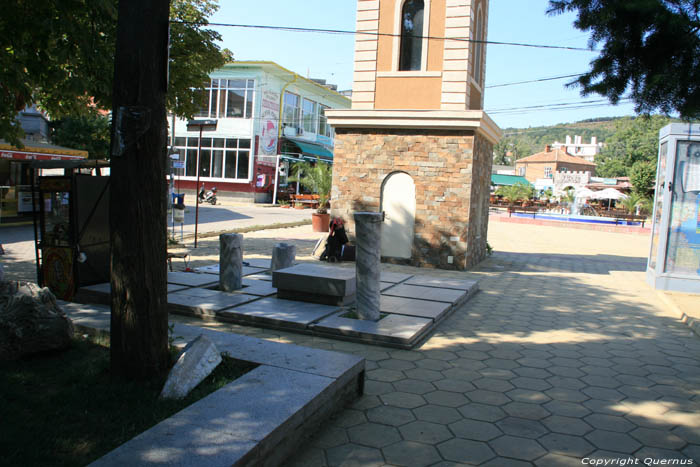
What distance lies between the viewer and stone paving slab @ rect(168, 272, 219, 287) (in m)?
7.66

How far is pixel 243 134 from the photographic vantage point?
108 ft

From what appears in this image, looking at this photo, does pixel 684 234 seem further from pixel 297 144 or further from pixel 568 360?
pixel 297 144

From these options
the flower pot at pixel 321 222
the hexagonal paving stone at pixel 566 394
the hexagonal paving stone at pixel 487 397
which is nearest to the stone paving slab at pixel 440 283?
the hexagonal paving stone at pixel 566 394

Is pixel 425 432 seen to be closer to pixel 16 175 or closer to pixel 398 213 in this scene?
pixel 398 213

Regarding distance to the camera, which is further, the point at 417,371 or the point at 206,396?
the point at 417,371

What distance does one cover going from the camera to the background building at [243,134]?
32.8m

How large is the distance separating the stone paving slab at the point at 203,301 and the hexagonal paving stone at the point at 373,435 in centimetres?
321

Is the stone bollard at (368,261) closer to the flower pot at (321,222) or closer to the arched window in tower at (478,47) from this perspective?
the arched window in tower at (478,47)

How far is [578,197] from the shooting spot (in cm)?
4459

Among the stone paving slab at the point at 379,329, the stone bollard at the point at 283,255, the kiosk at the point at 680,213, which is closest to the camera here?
the stone paving slab at the point at 379,329

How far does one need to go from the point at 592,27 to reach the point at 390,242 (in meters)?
7.90

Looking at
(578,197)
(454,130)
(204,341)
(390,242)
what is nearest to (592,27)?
(204,341)

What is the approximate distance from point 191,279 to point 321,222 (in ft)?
33.8

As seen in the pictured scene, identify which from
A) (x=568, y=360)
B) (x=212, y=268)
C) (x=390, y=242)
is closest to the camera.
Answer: (x=568, y=360)
